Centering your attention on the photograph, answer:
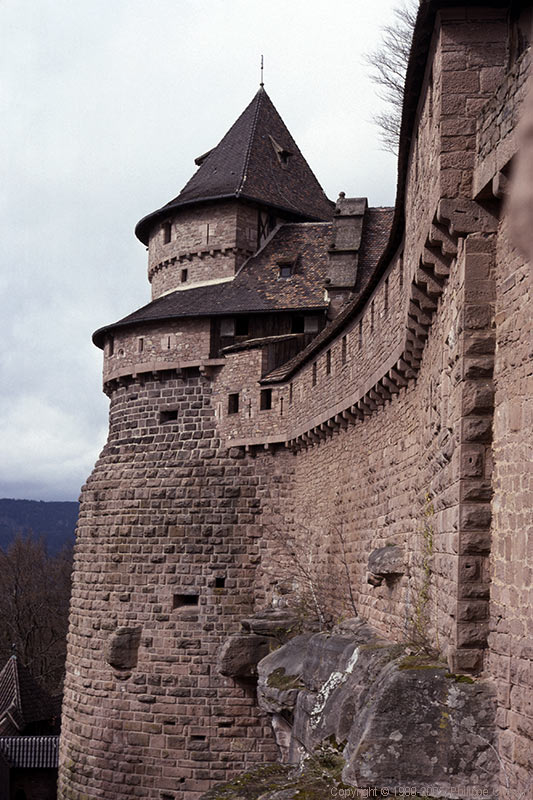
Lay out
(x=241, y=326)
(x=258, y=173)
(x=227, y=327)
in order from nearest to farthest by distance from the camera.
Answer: (x=227, y=327), (x=241, y=326), (x=258, y=173)

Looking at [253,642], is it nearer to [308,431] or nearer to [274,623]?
[274,623]

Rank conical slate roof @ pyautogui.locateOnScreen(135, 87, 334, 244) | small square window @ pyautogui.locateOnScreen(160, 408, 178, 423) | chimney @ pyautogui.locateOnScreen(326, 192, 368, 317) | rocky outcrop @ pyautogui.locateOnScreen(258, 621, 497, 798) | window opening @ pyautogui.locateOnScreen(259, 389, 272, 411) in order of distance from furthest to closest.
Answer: conical slate roof @ pyautogui.locateOnScreen(135, 87, 334, 244), small square window @ pyautogui.locateOnScreen(160, 408, 178, 423), chimney @ pyautogui.locateOnScreen(326, 192, 368, 317), window opening @ pyautogui.locateOnScreen(259, 389, 272, 411), rocky outcrop @ pyautogui.locateOnScreen(258, 621, 497, 798)

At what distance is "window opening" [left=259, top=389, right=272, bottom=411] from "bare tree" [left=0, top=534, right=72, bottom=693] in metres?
22.6

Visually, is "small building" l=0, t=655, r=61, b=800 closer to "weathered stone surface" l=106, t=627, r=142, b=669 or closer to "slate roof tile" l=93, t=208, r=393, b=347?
"weathered stone surface" l=106, t=627, r=142, b=669

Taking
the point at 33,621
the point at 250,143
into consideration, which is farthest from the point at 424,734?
the point at 33,621

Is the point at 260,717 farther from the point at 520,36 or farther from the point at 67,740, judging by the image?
the point at 520,36

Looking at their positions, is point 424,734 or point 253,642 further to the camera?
point 253,642

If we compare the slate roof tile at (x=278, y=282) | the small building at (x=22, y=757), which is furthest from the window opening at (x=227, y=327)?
the small building at (x=22, y=757)

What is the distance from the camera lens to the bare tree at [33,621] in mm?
39469

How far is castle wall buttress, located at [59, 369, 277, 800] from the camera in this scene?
1658cm

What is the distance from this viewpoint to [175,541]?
17.5m

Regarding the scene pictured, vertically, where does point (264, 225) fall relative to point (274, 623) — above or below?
above

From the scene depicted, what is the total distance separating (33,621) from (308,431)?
3033cm

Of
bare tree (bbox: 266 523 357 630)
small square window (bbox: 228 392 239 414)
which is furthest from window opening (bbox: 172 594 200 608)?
small square window (bbox: 228 392 239 414)
